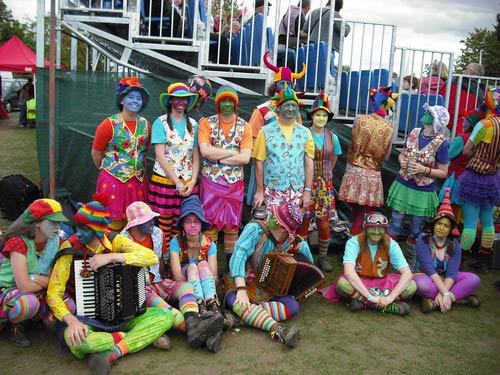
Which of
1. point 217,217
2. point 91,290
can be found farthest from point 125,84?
point 91,290

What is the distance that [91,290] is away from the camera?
3625 mm

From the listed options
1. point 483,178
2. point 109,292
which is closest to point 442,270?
point 483,178

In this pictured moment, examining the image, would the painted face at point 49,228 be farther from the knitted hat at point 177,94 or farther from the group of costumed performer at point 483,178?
the group of costumed performer at point 483,178

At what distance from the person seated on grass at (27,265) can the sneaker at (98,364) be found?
57 centimetres

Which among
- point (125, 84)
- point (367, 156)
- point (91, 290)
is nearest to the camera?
point (91, 290)

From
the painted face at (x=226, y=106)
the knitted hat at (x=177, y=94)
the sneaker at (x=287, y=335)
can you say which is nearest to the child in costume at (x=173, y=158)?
the knitted hat at (x=177, y=94)

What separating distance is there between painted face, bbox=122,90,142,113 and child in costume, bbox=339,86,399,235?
2.34 meters

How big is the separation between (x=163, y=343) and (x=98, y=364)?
1.71ft

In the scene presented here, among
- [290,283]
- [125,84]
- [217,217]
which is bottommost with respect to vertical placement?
[290,283]

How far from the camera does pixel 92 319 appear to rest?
366 centimetres

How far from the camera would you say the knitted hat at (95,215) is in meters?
3.58

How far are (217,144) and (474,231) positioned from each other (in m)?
2.99

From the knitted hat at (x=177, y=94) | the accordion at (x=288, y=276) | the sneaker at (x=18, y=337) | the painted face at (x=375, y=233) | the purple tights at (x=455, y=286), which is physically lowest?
the sneaker at (x=18, y=337)

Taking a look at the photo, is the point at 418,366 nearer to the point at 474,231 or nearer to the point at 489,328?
the point at 489,328
